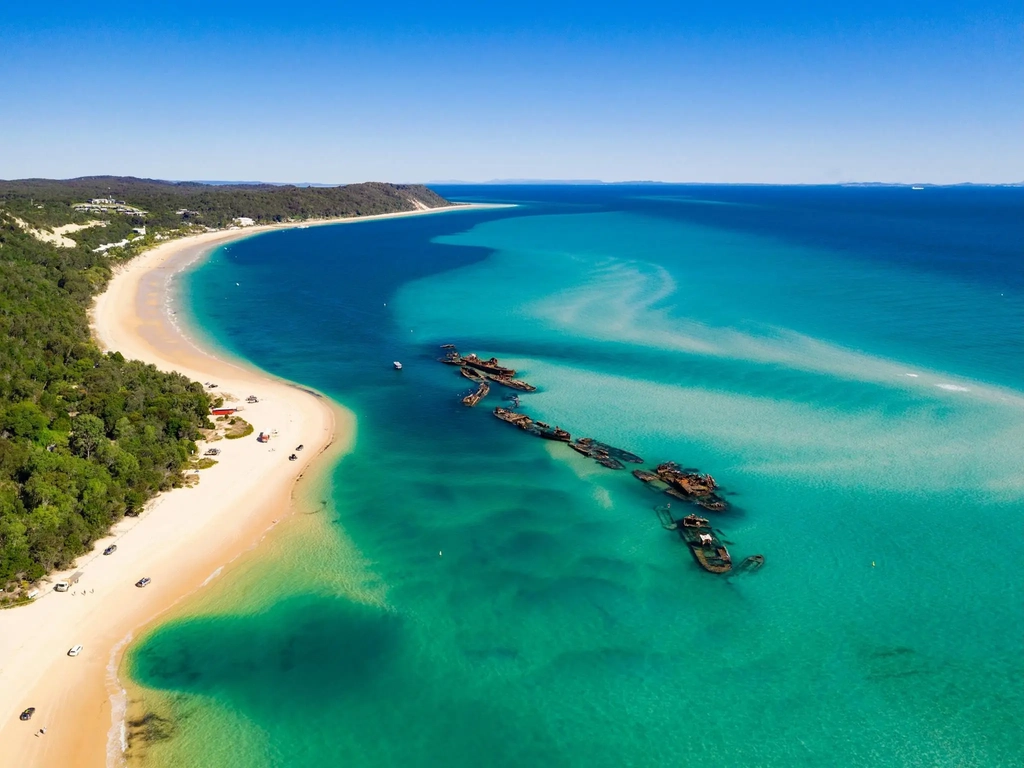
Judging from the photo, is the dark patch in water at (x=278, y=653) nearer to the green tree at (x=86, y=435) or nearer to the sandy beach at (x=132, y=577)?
the sandy beach at (x=132, y=577)

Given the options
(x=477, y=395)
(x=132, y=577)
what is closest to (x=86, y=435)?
(x=132, y=577)

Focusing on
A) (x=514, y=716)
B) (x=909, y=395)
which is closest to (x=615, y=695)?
(x=514, y=716)

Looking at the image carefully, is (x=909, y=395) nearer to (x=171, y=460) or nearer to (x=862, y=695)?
(x=862, y=695)

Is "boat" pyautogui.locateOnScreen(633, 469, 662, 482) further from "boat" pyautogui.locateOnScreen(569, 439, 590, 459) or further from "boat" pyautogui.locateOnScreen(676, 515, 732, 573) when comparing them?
"boat" pyautogui.locateOnScreen(676, 515, 732, 573)

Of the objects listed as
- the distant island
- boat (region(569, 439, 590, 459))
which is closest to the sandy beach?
the distant island

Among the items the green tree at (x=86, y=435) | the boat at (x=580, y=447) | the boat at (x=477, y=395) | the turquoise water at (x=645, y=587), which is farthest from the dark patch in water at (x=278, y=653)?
the boat at (x=477, y=395)

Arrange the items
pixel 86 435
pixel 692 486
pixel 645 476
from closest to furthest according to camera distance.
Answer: pixel 86 435
pixel 692 486
pixel 645 476

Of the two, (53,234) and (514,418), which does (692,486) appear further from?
(53,234)
